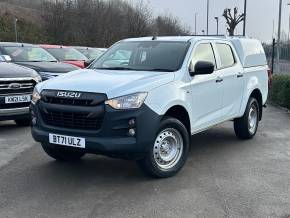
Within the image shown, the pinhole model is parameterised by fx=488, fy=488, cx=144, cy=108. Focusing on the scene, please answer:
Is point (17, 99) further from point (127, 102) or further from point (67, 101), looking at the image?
point (127, 102)

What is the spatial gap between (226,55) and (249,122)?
4.58 ft

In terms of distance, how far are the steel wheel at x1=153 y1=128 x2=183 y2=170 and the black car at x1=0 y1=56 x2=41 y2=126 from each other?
3.89 metres

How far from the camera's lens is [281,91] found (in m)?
13.4

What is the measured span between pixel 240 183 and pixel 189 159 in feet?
4.29

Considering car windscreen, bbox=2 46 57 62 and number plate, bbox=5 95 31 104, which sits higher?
Result: car windscreen, bbox=2 46 57 62

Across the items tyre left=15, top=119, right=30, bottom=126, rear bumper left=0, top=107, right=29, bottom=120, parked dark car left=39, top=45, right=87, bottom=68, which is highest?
parked dark car left=39, top=45, right=87, bottom=68

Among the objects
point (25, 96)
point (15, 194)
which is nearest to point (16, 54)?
point (25, 96)

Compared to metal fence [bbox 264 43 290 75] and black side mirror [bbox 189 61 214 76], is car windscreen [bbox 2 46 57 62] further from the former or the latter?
metal fence [bbox 264 43 290 75]

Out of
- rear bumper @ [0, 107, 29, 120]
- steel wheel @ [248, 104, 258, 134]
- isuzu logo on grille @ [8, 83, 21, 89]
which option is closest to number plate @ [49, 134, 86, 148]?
rear bumper @ [0, 107, 29, 120]

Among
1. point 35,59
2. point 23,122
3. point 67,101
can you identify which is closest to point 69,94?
point 67,101

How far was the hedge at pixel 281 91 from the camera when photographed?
12920 mm

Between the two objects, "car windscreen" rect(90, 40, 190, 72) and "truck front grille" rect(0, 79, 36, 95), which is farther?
"truck front grille" rect(0, 79, 36, 95)

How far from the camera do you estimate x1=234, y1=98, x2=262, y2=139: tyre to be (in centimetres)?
838

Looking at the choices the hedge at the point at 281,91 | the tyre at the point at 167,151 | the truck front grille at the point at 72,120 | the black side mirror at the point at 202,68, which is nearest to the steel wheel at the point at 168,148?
the tyre at the point at 167,151
